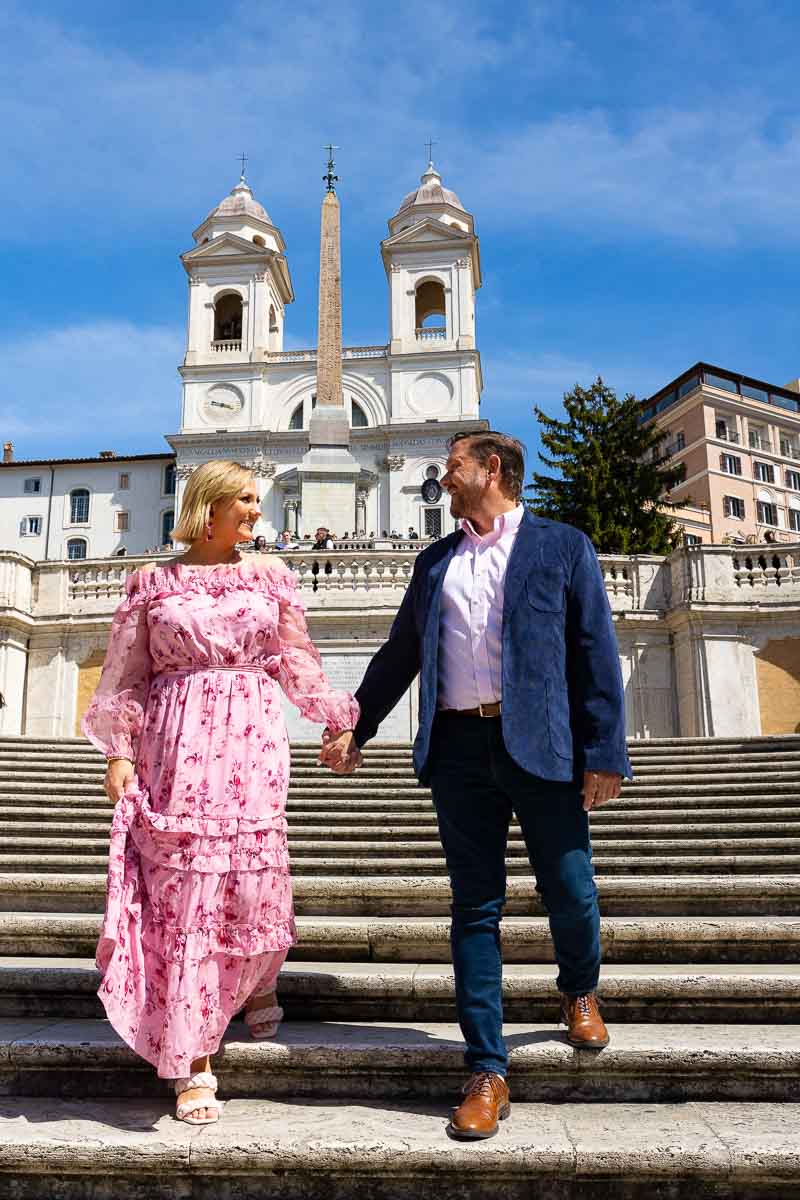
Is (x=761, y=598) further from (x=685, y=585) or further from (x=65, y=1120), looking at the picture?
(x=65, y=1120)

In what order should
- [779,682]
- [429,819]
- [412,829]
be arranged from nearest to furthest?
[412,829], [429,819], [779,682]

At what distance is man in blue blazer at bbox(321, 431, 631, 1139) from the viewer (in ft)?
10.5

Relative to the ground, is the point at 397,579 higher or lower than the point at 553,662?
higher

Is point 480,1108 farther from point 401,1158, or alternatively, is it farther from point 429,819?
point 429,819

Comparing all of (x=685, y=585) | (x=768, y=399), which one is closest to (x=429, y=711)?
(x=685, y=585)

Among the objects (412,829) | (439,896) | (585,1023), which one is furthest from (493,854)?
(412,829)

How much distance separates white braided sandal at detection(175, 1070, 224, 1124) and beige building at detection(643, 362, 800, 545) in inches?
2149

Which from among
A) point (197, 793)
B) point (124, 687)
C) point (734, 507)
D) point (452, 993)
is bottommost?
point (452, 993)

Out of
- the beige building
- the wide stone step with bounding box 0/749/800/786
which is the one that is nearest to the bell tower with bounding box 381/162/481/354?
the beige building

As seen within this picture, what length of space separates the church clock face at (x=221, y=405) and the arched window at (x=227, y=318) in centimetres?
374

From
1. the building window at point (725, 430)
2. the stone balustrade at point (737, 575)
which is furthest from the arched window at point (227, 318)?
the stone balustrade at point (737, 575)

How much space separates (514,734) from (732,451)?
58.4m

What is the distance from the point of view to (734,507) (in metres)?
57.7

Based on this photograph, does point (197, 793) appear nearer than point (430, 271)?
Yes
